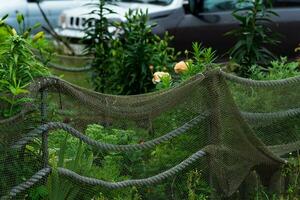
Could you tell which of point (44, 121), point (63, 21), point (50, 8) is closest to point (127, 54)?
point (44, 121)

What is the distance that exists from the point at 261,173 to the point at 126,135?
1.45 meters

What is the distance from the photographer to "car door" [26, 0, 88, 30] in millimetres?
16953

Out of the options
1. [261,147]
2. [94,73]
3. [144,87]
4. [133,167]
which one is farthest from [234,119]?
[94,73]

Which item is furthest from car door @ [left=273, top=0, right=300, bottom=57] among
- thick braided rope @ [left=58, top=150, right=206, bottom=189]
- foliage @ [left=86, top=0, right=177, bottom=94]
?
thick braided rope @ [left=58, top=150, right=206, bottom=189]

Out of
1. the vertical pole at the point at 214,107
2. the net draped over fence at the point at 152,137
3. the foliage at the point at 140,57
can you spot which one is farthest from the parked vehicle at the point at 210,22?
the vertical pole at the point at 214,107

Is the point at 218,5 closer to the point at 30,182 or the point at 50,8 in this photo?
the point at 50,8

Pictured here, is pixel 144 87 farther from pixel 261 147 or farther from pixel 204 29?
pixel 204 29

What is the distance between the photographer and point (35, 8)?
56.1 feet

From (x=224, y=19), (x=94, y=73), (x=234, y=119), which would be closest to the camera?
(x=234, y=119)

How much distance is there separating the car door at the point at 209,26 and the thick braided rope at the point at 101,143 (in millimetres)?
5548

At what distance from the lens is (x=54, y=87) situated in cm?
487

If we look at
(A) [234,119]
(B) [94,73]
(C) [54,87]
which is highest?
(C) [54,87]

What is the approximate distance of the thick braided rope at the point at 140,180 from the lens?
16.5 feet

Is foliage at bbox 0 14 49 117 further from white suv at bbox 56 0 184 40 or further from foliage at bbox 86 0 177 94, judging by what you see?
white suv at bbox 56 0 184 40
